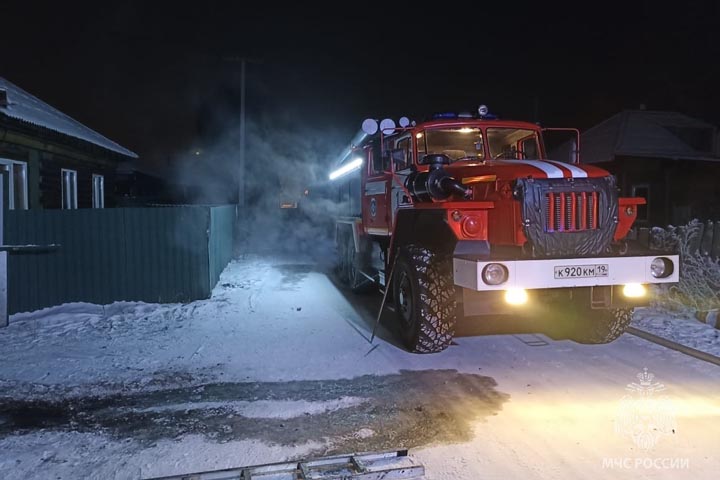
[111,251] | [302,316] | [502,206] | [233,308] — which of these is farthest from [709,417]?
[111,251]

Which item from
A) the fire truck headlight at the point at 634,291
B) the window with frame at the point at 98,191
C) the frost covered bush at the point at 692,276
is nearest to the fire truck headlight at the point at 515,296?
the fire truck headlight at the point at 634,291

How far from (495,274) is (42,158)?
11.2 meters

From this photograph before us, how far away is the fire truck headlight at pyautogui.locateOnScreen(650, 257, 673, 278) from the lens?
5734mm

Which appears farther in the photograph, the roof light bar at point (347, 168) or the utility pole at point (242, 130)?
the utility pole at point (242, 130)

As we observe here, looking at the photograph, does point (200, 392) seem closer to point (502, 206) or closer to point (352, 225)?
point (502, 206)

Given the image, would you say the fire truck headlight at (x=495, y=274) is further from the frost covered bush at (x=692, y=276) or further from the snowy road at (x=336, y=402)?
the frost covered bush at (x=692, y=276)

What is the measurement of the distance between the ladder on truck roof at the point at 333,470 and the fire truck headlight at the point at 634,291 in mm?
3336

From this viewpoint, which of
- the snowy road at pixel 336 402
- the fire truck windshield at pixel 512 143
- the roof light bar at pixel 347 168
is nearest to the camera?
the snowy road at pixel 336 402

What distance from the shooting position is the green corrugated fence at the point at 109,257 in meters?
8.98

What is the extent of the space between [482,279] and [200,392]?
112 inches

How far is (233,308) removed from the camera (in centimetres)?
933

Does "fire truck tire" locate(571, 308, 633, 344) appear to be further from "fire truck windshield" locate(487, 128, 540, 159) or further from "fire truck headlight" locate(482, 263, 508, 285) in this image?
"fire truck windshield" locate(487, 128, 540, 159)

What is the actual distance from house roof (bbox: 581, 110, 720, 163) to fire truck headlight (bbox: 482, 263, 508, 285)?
19.3 metres

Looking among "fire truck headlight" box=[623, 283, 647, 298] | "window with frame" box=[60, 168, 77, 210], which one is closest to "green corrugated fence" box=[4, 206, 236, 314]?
"window with frame" box=[60, 168, 77, 210]
